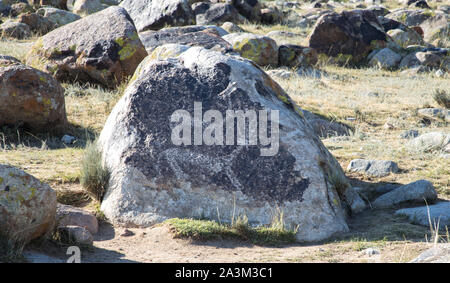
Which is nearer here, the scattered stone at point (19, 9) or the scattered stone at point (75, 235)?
the scattered stone at point (75, 235)

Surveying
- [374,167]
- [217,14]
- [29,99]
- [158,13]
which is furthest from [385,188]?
A: [217,14]

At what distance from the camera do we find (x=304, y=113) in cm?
1005

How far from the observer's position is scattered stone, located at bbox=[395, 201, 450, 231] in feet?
17.2

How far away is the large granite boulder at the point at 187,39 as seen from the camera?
1005 centimetres

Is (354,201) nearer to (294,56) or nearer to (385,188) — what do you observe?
(385,188)

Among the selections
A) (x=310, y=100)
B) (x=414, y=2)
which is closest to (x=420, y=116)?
(x=310, y=100)

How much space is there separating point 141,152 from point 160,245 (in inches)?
45.5

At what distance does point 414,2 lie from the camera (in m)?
32.4

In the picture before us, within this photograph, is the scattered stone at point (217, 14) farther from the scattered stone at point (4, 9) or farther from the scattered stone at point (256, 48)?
the scattered stone at point (4, 9)

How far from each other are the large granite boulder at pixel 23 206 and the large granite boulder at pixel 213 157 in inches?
44.7

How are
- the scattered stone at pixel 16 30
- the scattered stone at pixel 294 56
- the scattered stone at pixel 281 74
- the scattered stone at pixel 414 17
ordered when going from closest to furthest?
the scattered stone at pixel 281 74
the scattered stone at pixel 294 56
the scattered stone at pixel 16 30
the scattered stone at pixel 414 17

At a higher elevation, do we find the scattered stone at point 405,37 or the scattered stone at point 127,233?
the scattered stone at point 127,233

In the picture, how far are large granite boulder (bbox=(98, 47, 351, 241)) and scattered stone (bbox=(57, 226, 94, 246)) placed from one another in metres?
0.76

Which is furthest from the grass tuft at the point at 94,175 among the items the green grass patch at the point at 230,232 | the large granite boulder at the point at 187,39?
the large granite boulder at the point at 187,39
